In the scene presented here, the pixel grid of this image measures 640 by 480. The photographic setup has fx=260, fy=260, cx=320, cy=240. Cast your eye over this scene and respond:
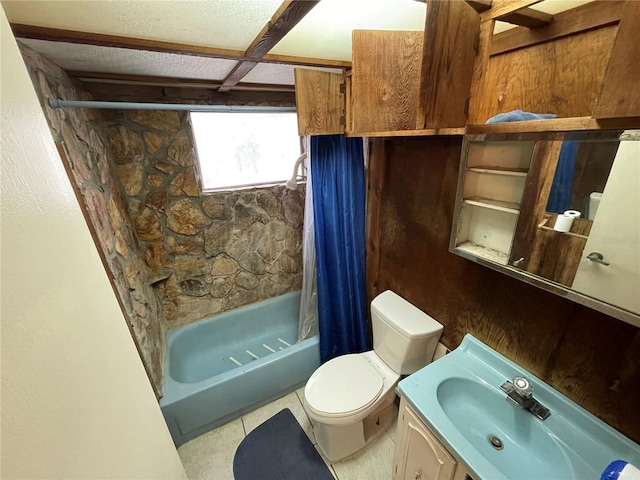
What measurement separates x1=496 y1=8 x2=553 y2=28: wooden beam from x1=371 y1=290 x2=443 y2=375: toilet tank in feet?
4.29

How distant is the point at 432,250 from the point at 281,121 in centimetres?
165

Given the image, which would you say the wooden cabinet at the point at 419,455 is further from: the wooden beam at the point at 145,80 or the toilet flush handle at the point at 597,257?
the wooden beam at the point at 145,80

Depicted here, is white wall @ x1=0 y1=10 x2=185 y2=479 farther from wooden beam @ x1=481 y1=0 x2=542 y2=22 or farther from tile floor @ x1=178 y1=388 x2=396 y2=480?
wooden beam @ x1=481 y1=0 x2=542 y2=22

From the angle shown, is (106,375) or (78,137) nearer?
(106,375)

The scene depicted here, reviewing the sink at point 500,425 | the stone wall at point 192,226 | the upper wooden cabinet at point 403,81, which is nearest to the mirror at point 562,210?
the upper wooden cabinet at point 403,81

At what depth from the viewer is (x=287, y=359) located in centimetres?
188

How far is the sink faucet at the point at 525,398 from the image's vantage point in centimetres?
98

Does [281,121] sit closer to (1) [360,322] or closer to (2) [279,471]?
(1) [360,322]

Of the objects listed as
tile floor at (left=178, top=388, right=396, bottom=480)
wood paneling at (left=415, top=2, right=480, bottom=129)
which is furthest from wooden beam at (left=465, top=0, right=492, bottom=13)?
tile floor at (left=178, top=388, right=396, bottom=480)

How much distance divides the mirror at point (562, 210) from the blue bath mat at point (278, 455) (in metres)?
1.51

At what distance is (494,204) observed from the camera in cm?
106

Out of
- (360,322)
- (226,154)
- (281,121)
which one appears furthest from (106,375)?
(281,121)

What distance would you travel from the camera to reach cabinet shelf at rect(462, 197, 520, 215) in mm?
996

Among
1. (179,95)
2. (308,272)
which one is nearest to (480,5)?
(308,272)
